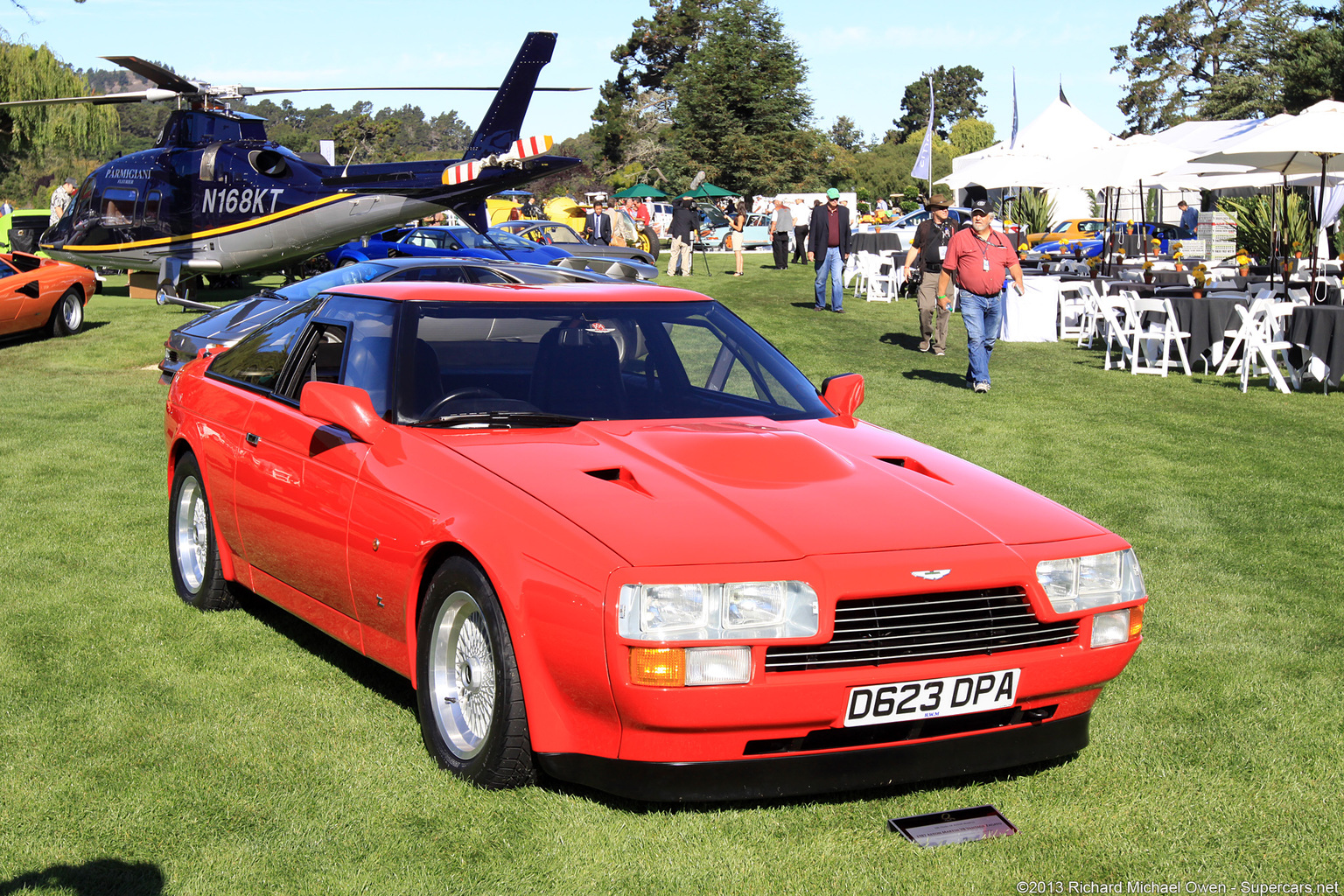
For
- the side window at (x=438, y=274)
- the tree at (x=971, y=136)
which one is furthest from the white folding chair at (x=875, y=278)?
the tree at (x=971, y=136)

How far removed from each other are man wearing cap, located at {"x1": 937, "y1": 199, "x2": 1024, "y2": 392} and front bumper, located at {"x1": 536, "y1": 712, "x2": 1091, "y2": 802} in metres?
10.1

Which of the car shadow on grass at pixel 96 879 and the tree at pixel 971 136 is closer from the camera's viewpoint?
the car shadow on grass at pixel 96 879

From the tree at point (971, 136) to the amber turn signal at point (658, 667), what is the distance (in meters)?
128

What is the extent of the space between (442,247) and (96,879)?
2268cm

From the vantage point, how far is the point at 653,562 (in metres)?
3.41

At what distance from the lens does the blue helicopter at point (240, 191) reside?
21.5 metres

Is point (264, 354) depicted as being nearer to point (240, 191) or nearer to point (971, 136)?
point (240, 191)

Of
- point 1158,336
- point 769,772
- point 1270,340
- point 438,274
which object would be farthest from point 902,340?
point 769,772

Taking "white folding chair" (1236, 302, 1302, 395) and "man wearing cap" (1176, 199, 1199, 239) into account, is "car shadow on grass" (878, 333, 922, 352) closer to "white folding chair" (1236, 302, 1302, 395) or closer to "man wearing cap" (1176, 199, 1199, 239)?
"white folding chair" (1236, 302, 1302, 395)

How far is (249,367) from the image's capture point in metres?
5.82

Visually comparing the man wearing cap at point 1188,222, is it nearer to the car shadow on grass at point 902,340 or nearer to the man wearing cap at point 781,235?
the man wearing cap at point 781,235

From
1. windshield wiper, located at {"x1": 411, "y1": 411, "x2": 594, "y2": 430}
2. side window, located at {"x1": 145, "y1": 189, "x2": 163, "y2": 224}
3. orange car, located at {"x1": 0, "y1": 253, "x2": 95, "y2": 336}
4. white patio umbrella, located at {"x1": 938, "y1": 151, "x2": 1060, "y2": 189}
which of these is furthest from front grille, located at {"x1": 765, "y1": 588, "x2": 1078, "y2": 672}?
side window, located at {"x1": 145, "y1": 189, "x2": 163, "y2": 224}

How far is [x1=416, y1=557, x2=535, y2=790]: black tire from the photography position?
Answer: 371 centimetres

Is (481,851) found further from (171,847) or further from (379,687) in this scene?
(379,687)
